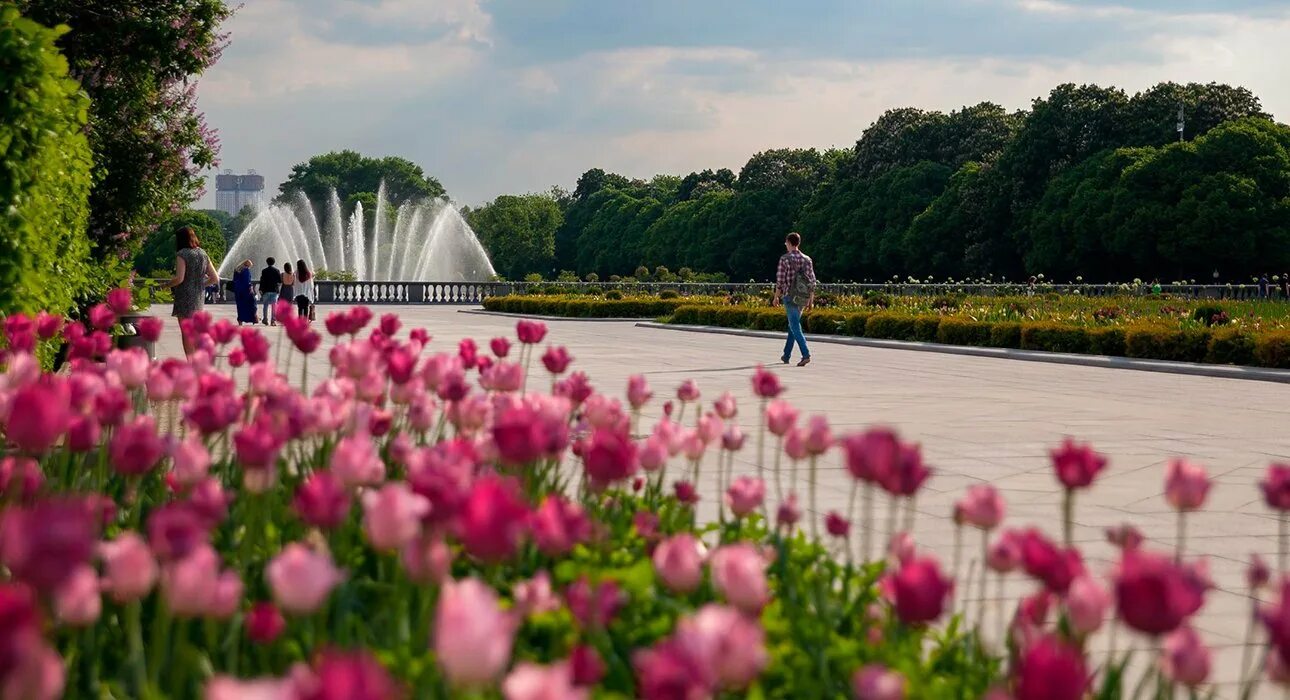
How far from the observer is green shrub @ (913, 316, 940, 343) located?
27.2 metres

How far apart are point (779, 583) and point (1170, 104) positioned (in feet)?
200

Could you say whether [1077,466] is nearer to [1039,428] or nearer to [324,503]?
[324,503]

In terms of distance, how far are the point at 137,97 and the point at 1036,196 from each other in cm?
4948

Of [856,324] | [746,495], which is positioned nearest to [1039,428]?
[746,495]

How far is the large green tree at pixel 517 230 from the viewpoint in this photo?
321ft

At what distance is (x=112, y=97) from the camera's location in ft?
57.6

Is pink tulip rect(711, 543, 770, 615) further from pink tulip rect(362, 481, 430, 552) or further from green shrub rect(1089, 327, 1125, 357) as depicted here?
green shrub rect(1089, 327, 1125, 357)

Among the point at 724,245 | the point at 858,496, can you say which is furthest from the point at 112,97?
the point at 724,245

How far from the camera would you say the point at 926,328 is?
27.3 metres

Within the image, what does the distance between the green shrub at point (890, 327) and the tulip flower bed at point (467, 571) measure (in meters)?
23.0

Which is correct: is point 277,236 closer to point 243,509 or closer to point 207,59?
point 207,59

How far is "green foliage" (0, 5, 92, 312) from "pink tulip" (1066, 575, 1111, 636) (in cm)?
719

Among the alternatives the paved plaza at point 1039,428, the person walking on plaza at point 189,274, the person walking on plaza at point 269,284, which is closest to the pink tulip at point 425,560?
the paved plaza at point 1039,428

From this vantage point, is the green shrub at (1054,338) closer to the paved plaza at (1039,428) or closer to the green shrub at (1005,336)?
the green shrub at (1005,336)
